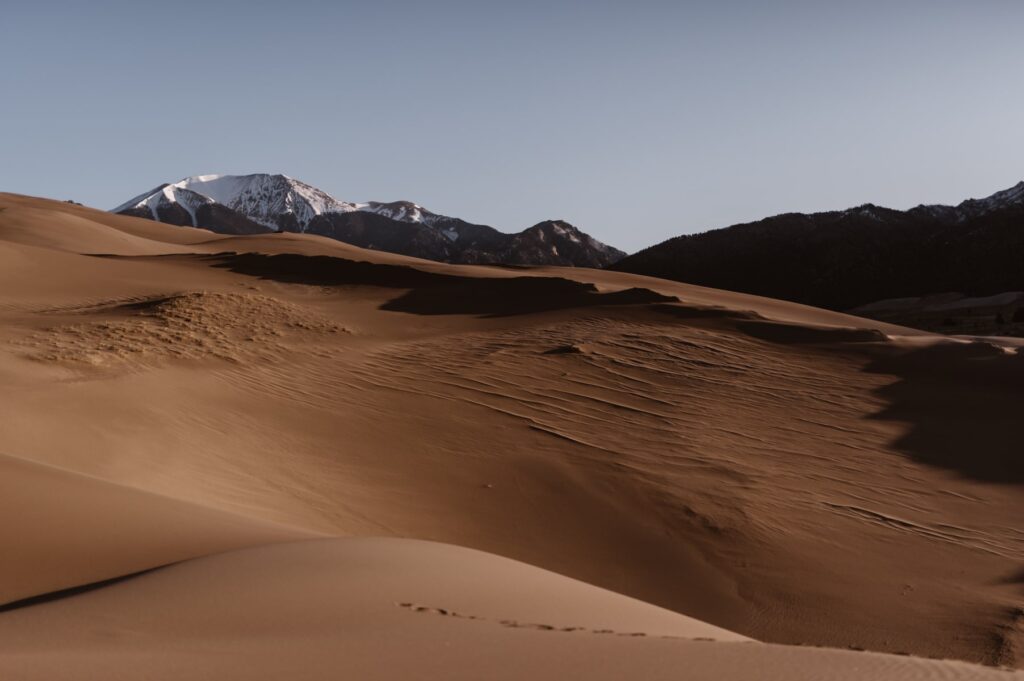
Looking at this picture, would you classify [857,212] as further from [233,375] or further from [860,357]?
[233,375]

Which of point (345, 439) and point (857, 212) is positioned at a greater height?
point (857, 212)

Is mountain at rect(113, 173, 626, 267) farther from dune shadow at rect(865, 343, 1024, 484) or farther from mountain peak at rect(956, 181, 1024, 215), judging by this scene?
dune shadow at rect(865, 343, 1024, 484)

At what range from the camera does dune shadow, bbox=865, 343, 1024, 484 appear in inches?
397

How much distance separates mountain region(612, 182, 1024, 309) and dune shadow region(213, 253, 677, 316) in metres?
35.6

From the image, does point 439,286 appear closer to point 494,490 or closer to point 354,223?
point 494,490

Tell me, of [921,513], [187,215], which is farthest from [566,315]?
[187,215]

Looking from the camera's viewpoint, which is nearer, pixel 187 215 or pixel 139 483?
pixel 139 483

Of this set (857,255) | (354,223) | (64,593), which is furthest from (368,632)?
(354,223)

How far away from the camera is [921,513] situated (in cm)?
859

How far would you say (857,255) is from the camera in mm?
57625

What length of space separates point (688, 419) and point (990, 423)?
3.80m

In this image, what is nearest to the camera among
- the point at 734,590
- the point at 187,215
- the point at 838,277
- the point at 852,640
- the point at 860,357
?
the point at 852,640

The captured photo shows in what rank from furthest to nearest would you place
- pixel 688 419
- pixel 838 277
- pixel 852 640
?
pixel 838 277
pixel 688 419
pixel 852 640

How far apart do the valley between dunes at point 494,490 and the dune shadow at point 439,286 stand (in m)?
0.22
